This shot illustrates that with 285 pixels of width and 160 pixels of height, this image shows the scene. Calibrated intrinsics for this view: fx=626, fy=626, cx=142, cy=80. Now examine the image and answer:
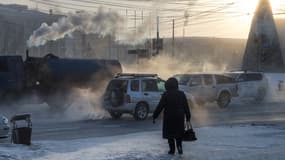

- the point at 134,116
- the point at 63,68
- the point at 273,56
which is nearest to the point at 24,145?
the point at 134,116

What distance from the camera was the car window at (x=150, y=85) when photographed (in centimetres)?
2466

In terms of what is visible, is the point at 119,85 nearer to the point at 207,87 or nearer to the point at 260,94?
the point at 207,87

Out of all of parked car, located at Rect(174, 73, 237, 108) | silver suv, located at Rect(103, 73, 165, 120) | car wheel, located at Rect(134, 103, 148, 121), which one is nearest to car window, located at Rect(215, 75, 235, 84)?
parked car, located at Rect(174, 73, 237, 108)

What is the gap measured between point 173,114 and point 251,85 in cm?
2494

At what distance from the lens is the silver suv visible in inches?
943

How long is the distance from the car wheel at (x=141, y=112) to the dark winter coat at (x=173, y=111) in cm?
1101

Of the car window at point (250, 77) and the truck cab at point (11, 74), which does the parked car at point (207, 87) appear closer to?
the car window at point (250, 77)

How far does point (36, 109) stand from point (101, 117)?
6716mm

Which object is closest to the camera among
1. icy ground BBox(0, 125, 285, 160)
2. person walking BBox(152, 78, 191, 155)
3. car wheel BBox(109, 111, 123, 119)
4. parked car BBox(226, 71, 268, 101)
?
icy ground BBox(0, 125, 285, 160)

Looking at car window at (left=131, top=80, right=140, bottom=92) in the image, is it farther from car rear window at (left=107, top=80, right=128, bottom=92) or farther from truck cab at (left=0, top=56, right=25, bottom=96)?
truck cab at (left=0, top=56, right=25, bottom=96)

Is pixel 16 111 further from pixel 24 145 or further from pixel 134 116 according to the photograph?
pixel 24 145

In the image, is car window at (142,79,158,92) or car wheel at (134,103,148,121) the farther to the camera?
car window at (142,79,158,92)

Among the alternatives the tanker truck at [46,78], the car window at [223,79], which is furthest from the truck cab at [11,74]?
the car window at [223,79]

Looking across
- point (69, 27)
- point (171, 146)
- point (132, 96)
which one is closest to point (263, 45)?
point (69, 27)
